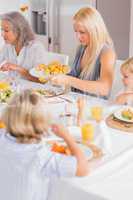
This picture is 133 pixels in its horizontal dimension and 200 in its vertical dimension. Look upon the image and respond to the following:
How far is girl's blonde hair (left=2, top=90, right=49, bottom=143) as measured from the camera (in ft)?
4.44

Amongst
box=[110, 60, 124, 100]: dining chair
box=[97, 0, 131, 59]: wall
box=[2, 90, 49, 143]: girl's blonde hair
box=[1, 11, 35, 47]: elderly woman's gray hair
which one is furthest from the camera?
box=[97, 0, 131, 59]: wall

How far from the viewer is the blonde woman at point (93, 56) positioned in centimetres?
234

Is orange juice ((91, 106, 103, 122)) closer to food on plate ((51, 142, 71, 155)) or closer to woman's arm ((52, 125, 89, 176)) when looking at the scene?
food on plate ((51, 142, 71, 155))

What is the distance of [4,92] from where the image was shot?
7.58 feet

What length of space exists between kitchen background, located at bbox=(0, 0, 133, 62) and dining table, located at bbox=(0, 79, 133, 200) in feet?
6.38

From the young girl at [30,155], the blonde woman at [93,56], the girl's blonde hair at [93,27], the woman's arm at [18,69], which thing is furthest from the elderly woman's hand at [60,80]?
the young girl at [30,155]

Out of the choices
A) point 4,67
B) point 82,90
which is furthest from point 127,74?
point 4,67

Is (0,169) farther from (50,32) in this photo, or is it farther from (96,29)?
(50,32)

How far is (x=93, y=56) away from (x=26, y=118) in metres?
1.17

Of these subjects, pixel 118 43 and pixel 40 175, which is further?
pixel 118 43

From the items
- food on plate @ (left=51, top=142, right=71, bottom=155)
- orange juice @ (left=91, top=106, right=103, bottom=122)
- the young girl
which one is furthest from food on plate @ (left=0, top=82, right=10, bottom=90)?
the young girl

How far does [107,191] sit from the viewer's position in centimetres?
138

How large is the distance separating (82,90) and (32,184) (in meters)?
1.04

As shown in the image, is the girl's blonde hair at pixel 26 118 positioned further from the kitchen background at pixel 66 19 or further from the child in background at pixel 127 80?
the kitchen background at pixel 66 19
